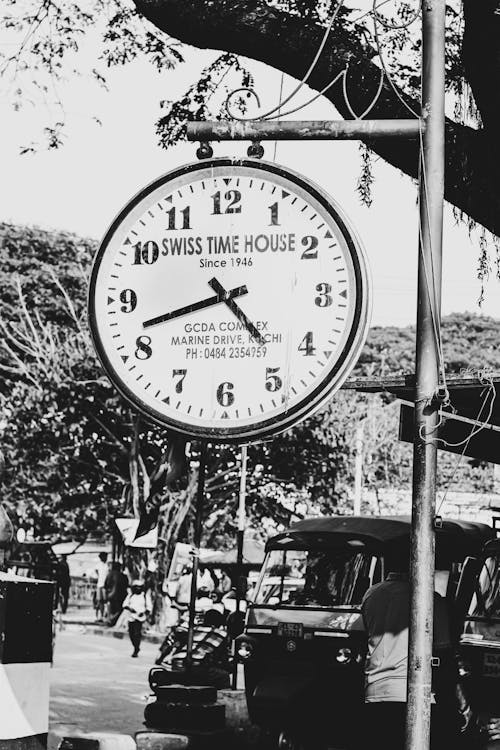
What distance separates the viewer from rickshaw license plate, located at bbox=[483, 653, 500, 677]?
9.64m

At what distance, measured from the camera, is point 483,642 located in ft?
32.6

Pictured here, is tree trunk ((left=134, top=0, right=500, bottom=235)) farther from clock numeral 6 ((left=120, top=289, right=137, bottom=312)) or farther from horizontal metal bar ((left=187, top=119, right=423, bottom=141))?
clock numeral 6 ((left=120, top=289, right=137, bottom=312))

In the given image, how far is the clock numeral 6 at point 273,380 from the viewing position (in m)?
3.79

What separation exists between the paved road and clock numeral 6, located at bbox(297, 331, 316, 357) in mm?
8322

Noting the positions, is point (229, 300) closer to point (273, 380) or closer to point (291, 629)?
point (273, 380)

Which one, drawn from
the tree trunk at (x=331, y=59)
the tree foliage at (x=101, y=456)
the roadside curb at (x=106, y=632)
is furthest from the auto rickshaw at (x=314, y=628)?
the tree foliage at (x=101, y=456)

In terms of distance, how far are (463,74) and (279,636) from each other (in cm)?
737

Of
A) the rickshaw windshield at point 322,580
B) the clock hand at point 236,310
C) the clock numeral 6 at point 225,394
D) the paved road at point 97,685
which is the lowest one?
the paved road at point 97,685

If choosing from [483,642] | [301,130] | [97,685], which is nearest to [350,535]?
[483,642]

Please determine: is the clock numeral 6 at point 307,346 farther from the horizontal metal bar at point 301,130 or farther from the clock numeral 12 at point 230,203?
the horizontal metal bar at point 301,130

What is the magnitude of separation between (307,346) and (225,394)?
0.33 m

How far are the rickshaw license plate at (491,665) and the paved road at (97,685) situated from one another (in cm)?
409

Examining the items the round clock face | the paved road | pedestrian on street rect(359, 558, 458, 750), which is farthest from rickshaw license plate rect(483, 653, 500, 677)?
the round clock face

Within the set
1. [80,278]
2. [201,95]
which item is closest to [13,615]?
[201,95]
